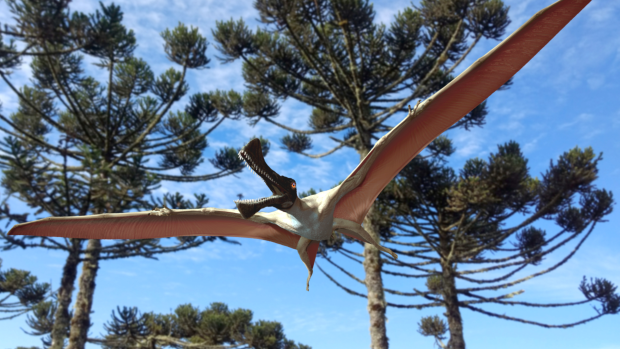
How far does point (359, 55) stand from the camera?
12.0 metres

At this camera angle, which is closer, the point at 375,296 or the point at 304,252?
the point at 304,252

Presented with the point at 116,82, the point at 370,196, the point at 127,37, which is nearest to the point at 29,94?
the point at 116,82

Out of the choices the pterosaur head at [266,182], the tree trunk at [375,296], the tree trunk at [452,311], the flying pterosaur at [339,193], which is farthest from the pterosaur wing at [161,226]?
the tree trunk at [452,311]

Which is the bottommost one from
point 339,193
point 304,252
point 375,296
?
point 304,252

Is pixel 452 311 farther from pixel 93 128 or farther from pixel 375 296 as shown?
pixel 93 128

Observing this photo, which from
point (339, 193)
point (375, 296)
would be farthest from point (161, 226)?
point (375, 296)

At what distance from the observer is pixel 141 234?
2775 millimetres

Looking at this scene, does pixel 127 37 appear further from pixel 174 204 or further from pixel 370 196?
pixel 370 196

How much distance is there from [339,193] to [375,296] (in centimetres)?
762

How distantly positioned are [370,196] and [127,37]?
1081 centimetres

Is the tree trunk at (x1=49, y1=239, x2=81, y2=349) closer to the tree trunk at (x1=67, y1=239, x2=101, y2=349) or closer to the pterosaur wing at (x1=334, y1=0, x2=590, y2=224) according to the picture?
the tree trunk at (x1=67, y1=239, x2=101, y2=349)

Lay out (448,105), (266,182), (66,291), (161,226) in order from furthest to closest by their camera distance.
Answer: (66,291), (161,226), (448,105), (266,182)

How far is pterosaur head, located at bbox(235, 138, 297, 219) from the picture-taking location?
6.38ft

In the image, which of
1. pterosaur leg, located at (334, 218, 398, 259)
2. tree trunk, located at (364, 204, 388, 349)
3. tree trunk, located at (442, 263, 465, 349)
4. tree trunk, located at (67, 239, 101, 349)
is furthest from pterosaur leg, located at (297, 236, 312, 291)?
tree trunk, located at (442, 263, 465, 349)
